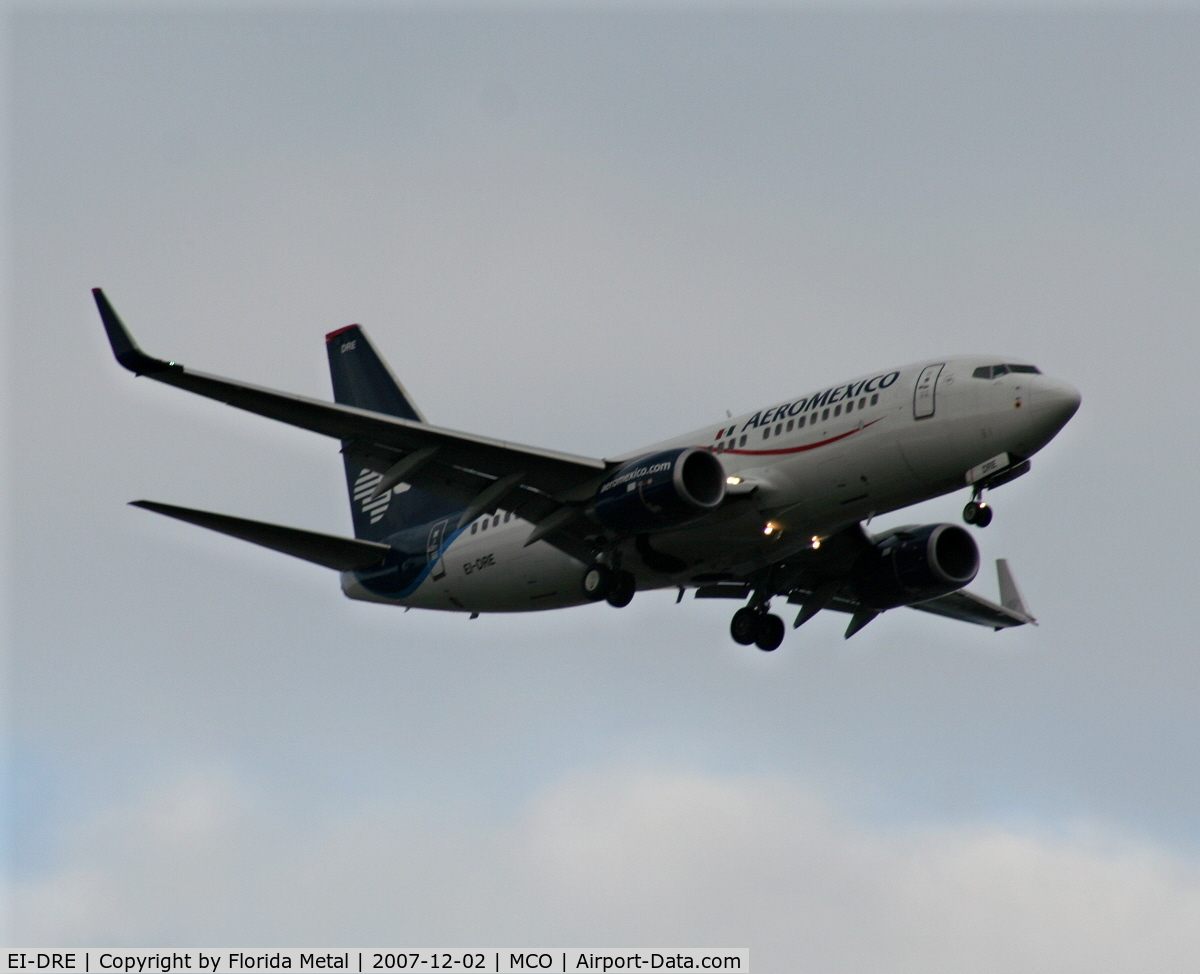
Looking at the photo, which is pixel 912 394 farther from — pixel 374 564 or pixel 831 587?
pixel 374 564

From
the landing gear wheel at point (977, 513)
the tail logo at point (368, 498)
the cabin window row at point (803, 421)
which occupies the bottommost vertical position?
the landing gear wheel at point (977, 513)

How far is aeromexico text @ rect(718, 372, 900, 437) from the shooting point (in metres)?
30.6

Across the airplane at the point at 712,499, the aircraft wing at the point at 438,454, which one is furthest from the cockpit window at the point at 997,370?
the aircraft wing at the point at 438,454

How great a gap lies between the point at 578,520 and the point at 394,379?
11362 millimetres

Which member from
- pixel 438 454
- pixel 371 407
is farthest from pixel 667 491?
pixel 371 407

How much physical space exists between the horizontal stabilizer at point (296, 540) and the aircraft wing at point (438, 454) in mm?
3201

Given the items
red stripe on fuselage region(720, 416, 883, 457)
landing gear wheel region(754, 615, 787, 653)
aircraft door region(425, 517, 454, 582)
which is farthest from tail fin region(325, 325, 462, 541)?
red stripe on fuselage region(720, 416, 883, 457)

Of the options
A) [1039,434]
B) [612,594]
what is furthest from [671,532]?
[1039,434]

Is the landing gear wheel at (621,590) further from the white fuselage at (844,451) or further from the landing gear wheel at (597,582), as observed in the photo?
the white fuselage at (844,451)

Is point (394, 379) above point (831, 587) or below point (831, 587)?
above

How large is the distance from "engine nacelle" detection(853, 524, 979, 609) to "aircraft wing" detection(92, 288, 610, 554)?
7013 mm

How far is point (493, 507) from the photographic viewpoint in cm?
3197

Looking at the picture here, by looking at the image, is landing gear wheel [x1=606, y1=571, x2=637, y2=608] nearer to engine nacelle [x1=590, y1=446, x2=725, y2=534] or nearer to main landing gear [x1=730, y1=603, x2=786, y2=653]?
engine nacelle [x1=590, y1=446, x2=725, y2=534]

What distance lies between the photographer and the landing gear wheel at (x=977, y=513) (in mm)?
29344
